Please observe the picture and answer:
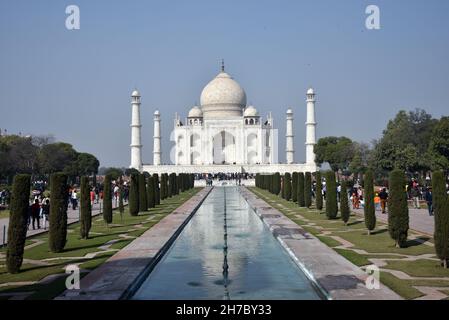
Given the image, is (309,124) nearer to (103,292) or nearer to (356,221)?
(356,221)

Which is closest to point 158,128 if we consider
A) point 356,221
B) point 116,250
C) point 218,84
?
point 218,84

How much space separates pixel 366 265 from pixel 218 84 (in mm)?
51931

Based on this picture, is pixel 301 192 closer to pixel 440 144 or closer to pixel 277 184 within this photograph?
pixel 277 184

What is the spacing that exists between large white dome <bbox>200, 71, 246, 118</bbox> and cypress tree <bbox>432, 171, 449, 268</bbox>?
163ft

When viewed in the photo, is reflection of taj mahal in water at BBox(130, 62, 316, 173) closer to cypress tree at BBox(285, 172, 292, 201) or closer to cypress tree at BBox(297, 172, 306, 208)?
cypress tree at BBox(285, 172, 292, 201)

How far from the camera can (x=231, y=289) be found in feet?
23.4

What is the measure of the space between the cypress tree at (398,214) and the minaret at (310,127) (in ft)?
A: 137

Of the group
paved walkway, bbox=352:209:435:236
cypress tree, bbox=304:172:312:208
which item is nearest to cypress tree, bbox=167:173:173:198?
cypress tree, bbox=304:172:312:208

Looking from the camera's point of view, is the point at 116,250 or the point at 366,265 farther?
A: the point at 116,250

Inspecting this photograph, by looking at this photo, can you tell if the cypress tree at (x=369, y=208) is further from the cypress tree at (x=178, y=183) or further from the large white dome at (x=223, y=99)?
the large white dome at (x=223, y=99)

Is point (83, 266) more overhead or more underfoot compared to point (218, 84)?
more underfoot

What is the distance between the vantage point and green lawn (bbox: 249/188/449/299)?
7.29 m

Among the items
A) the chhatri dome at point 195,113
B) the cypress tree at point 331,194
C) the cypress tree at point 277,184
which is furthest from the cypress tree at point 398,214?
the chhatri dome at point 195,113
